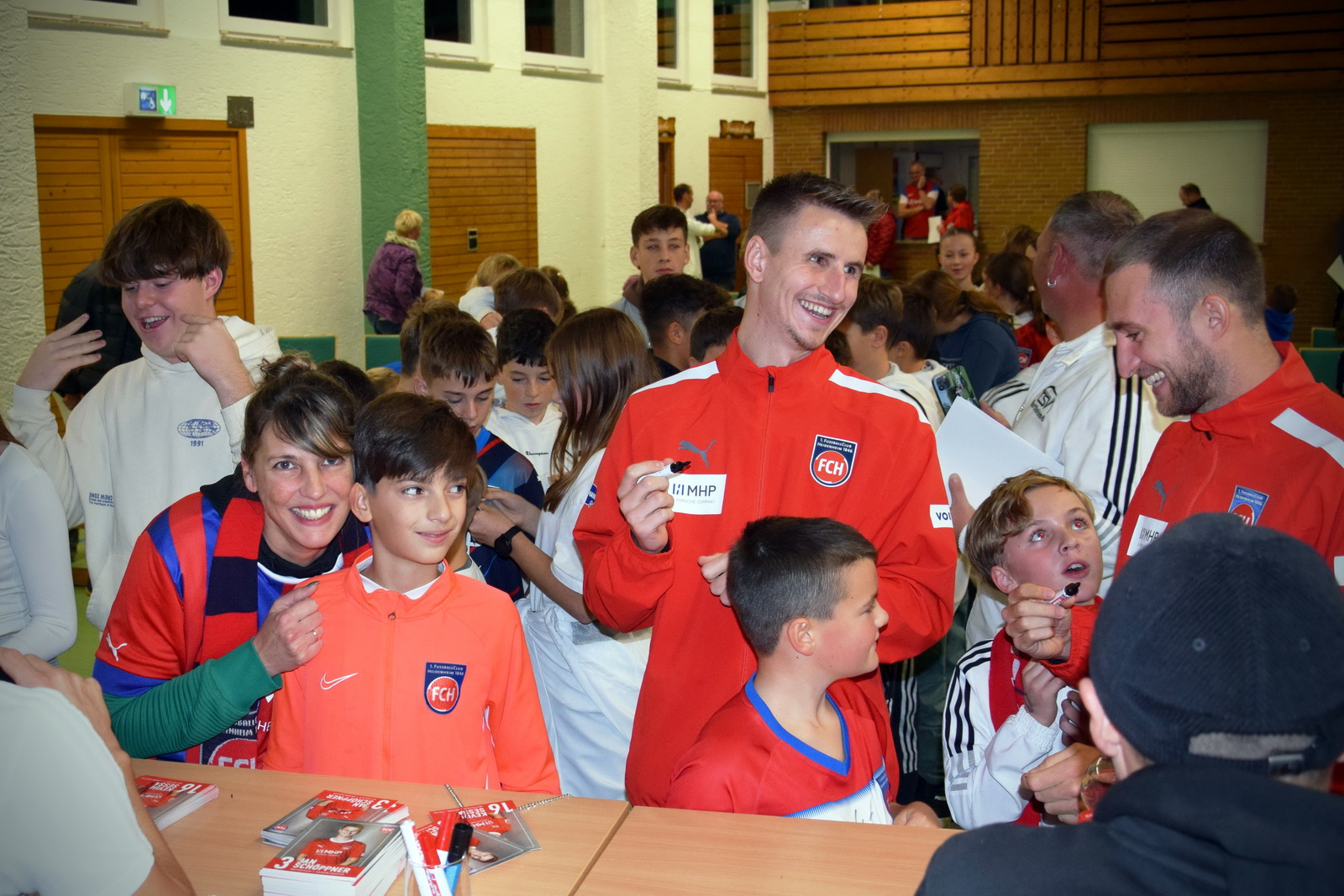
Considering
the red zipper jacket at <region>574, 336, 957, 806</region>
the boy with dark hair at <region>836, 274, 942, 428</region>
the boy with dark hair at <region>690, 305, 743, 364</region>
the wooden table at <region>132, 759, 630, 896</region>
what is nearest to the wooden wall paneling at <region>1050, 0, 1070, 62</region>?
the boy with dark hair at <region>836, 274, 942, 428</region>

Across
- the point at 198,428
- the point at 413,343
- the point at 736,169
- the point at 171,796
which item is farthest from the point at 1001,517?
the point at 736,169

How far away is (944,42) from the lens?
16.0m

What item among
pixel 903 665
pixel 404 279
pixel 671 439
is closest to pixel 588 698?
pixel 671 439

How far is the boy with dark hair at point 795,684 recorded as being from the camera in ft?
6.98

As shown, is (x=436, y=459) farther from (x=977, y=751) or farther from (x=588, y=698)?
(x=977, y=751)

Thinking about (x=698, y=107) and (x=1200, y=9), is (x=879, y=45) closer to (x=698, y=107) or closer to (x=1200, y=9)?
(x=698, y=107)

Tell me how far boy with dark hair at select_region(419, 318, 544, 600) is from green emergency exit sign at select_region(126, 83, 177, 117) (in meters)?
6.06

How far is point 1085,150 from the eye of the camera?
50.9ft

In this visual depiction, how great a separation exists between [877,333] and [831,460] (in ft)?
7.10

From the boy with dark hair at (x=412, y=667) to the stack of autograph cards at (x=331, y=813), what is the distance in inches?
9.2

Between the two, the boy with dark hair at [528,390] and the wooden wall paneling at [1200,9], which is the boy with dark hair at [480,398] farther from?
the wooden wall paneling at [1200,9]

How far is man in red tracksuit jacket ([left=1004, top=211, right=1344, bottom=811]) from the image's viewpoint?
2.18m

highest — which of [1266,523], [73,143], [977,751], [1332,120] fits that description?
[1332,120]

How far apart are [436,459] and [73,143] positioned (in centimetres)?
734
